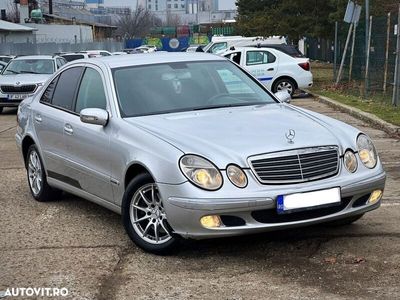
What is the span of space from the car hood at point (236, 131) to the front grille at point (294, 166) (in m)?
0.06

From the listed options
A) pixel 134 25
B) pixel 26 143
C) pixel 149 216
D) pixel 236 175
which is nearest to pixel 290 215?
pixel 236 175

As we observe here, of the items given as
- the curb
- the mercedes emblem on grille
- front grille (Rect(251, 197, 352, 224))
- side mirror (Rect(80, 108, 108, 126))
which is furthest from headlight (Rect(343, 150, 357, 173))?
the curb

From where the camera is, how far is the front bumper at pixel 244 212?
15.4ft

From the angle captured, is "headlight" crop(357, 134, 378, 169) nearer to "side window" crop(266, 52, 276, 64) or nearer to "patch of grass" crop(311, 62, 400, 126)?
"patch of grass" crop(311, 62, 400, 126)

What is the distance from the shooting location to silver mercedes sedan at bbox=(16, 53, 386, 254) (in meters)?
4.80

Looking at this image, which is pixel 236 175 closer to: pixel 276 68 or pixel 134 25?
pixel 276 68

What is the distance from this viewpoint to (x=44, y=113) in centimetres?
693

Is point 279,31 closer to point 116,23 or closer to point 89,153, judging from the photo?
point 89,153

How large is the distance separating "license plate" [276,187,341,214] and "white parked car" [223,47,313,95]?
49.5 ft

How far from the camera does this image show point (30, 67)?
63.1 ft

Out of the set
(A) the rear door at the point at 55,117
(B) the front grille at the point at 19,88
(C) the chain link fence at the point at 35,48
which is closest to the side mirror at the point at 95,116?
(A) the rear door at the point at 55,117

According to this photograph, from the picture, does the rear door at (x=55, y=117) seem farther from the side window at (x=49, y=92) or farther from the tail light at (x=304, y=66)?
the tail light at (x=304, y=66)

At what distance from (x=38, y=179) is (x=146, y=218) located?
237cm

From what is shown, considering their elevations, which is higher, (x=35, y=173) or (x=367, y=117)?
(x=35, y=173)
